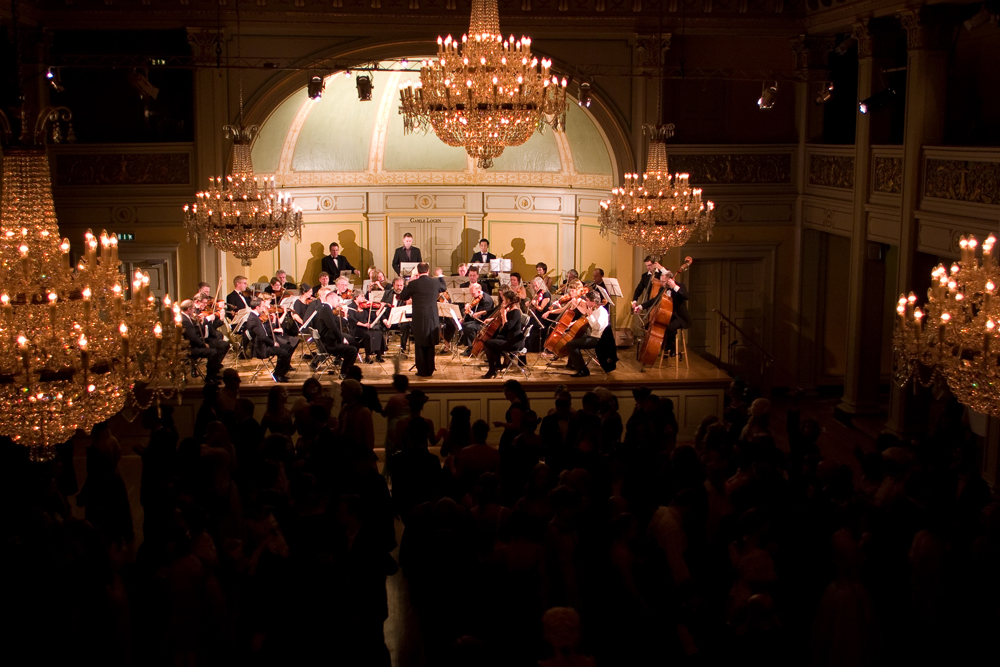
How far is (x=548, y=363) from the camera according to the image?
45.1ft

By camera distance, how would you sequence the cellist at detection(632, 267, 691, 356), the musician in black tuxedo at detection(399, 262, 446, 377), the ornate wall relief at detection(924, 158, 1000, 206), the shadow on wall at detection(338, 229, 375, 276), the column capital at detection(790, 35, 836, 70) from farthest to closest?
the shadow on wall at detection(338, 229, 375, 276)
the column capital at detection(790, 35, 836, 70)
the cellist at detection(632, 267, 691, 356)
the musician in black tuxedo at detection(399, 262, 446, 377)
the ornate wall relief at detection(924, 158, 1000, 206)

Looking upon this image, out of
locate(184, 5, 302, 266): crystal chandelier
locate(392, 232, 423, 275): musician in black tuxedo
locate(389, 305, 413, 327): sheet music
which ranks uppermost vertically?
locate(184, 5, 302, 266): crystal chandelier

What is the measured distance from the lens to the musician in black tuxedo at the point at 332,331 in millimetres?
12875

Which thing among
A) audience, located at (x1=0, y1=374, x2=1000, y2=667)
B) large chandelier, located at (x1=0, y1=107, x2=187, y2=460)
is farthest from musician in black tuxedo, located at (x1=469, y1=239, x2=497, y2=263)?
large chandelier, located at (x1=0, y1=107, x2=187, y2=460)

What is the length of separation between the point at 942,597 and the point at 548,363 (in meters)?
7.80

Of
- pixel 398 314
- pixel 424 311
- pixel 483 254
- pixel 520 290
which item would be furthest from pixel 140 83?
pixel 483 254

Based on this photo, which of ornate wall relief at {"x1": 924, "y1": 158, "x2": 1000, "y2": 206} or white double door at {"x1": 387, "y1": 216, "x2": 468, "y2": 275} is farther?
white double door at {"x1": 387, "y1": 216, "x2": 468, "y2": 275}

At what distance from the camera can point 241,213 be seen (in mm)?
12539

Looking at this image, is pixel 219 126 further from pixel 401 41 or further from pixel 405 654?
pixel 405 654

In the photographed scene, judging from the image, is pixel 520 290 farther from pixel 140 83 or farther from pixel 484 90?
pixel 484 90

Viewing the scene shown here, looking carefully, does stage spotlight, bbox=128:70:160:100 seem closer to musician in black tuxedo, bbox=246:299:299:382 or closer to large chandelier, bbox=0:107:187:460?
musician in black tuxedo, bbox=246:299:299:382

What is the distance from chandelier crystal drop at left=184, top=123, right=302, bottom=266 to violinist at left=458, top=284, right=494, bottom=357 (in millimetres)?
2674

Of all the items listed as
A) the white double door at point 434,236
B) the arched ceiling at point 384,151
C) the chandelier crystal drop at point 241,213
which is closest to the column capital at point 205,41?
the arched ceiling at point 384,151

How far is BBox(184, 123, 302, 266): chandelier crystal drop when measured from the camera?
40.8 ft
